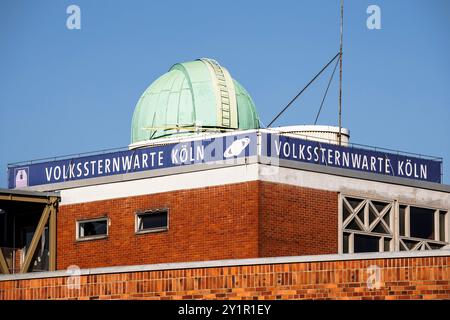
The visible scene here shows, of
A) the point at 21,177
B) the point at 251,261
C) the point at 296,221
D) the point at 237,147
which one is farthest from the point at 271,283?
the point at 21,177

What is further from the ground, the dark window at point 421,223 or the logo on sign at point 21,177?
the logo on sign at point 21,177

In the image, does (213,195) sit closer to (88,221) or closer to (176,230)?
(176,230)

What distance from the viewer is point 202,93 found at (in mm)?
57344

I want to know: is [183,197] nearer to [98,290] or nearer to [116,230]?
[116,230]

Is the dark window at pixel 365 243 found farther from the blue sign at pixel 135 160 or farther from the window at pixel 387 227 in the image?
the blue sign at pixel 135 160

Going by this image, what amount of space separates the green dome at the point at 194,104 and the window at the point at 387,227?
24.6 ft

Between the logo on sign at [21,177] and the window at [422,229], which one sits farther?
the logo on sign at [21,177]

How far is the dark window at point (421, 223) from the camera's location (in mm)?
54156

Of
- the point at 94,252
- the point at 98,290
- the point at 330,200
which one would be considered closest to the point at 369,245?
the point at 330,200

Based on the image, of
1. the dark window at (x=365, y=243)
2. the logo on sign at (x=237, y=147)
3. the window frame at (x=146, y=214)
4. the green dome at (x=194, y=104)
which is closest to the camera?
the logo on sign at (x=237, y=147)

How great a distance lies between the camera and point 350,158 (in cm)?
5328

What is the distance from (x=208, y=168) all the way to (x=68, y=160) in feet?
25.0

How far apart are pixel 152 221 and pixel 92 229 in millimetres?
3189

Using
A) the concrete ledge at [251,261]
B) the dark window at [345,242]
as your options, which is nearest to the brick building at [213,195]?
the dark window at [345,242]
